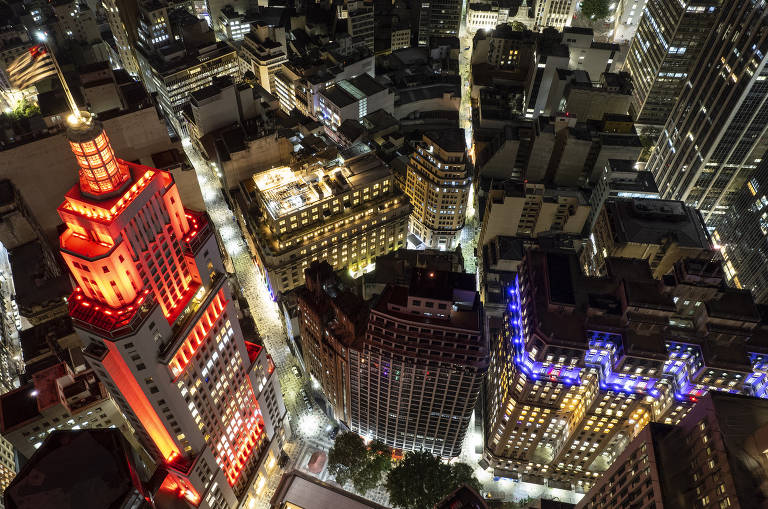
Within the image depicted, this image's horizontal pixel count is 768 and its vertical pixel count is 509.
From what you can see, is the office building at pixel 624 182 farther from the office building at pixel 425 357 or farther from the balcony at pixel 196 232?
the balcony at pixel 196 232

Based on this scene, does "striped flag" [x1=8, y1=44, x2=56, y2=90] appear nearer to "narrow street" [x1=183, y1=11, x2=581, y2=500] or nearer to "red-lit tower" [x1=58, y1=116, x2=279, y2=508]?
Answer: "red-lit tower" [x1=58, y1=116, x2=279, y2=508]

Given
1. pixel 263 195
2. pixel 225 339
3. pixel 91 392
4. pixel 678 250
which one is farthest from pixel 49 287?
pixel 678 250

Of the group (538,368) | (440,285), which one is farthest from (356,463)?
(440,285)

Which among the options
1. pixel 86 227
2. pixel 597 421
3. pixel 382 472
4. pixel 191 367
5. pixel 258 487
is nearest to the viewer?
pixel 86 227

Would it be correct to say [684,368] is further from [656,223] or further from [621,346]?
[656,223]

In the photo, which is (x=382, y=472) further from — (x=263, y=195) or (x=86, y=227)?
(x=86, y=227)
